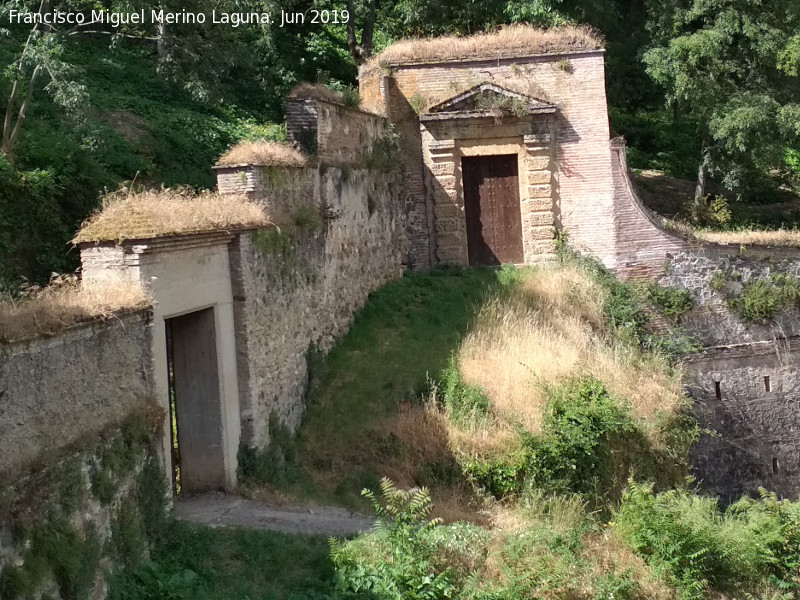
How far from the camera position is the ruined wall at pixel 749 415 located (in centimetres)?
1599

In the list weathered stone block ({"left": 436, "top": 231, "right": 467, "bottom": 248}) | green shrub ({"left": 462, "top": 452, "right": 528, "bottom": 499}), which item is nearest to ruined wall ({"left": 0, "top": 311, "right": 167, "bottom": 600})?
green shrub ({"left": 462, "top": 452, "right": 528, "bottom": 499})

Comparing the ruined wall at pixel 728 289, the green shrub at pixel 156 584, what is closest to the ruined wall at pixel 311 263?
the green shrub at pixel 156 584

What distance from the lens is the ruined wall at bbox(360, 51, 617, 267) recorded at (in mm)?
17062

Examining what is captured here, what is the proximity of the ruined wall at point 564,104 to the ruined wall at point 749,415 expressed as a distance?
2.68m

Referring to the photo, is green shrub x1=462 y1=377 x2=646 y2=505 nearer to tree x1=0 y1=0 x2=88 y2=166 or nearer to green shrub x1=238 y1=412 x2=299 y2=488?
green shrub x1=238 y1=412 x2=299 y2=488

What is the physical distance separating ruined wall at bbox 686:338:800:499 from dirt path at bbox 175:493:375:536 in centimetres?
806

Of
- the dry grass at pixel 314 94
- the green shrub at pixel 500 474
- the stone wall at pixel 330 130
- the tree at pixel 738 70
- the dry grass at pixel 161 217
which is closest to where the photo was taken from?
the dry grass at pixel 161 217

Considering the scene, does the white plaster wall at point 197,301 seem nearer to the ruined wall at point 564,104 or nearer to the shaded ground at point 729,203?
the ruined wall at point 564,104

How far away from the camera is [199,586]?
7.88 metres

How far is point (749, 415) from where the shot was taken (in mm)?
16406

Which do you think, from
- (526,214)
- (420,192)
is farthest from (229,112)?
(526,214)

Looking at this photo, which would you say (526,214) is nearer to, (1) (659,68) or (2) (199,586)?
(1) (659,68)

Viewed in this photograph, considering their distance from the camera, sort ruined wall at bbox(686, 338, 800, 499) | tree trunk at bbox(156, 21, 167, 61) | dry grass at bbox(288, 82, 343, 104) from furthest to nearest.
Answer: tree trunk at bbox(156, 21, 167, 61), ruined wall at bbox(686, 338, 800, 499), dry grass at bbox(288, 82, 343, 104)

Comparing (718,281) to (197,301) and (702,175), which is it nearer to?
(702,175)
